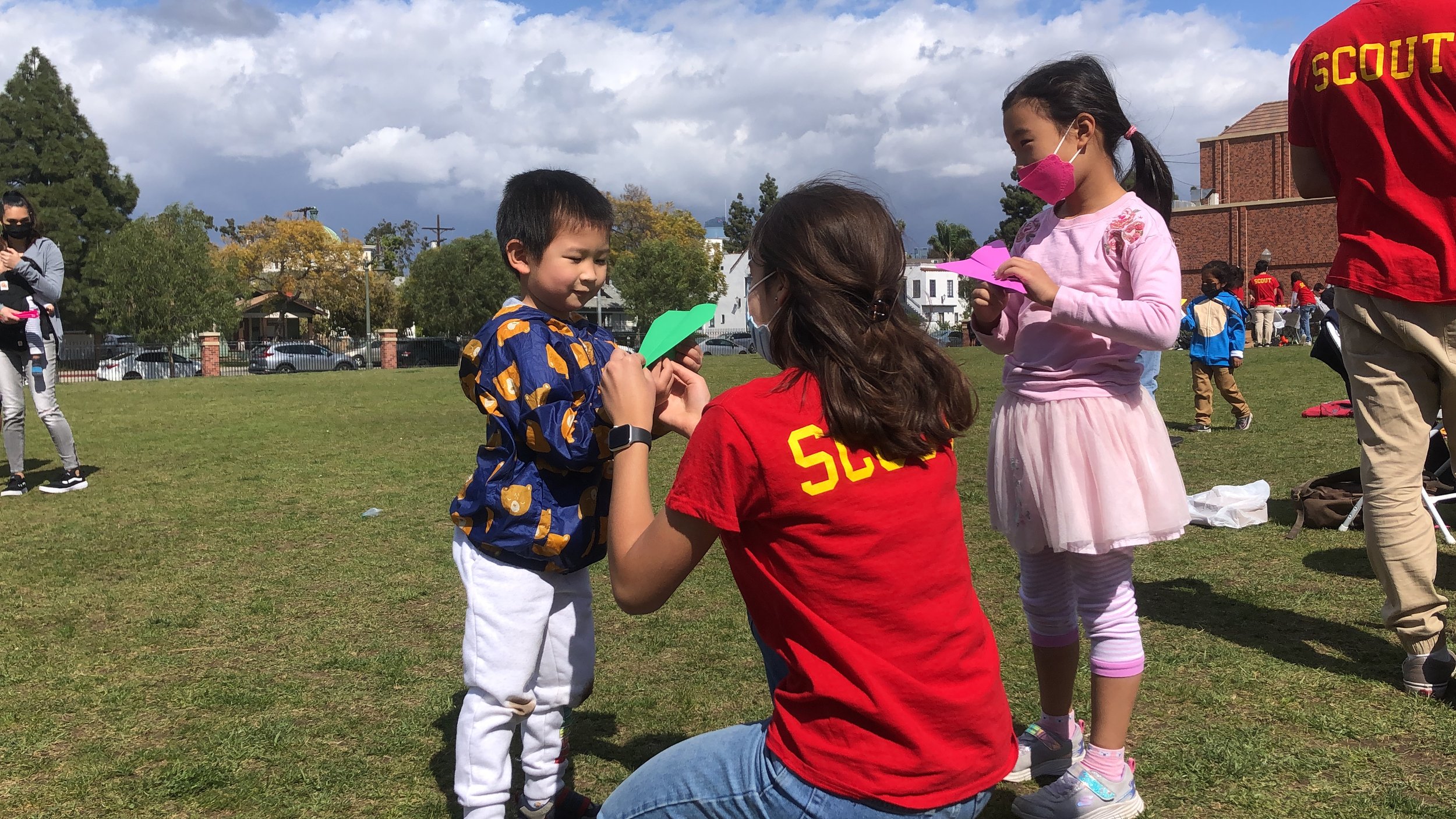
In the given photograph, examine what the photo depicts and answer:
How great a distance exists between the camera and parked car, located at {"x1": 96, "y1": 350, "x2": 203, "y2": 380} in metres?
36.2

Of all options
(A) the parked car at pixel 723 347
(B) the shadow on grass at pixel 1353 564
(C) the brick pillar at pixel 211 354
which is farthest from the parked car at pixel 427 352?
(B) the shadow on grass at pixel 1353 564

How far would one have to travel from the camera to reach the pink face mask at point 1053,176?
2.64 metres

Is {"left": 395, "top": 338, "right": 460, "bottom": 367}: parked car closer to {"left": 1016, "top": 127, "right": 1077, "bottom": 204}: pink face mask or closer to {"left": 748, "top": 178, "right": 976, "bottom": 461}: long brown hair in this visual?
{"left": 1016, "top": 127, "right": 1077, "bottom": 204}: pink face mask

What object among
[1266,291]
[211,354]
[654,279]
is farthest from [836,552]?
[654,279]

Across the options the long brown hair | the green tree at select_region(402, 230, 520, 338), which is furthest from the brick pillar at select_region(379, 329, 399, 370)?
the long brown hair

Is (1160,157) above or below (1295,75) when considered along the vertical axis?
below

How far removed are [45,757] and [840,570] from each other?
9.03 feet

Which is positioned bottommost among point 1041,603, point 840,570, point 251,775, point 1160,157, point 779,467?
point 251,775

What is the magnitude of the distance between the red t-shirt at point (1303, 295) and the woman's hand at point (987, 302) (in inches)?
1057

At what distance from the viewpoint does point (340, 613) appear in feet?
15.2

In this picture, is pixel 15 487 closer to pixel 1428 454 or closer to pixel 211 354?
pixel 1428 454

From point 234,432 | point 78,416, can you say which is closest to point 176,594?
point 234,432

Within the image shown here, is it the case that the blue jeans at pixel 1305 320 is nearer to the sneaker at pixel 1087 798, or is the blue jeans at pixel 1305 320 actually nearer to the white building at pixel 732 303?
the sneaker at pixel 1087 798

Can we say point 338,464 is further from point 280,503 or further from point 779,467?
point 779,467
